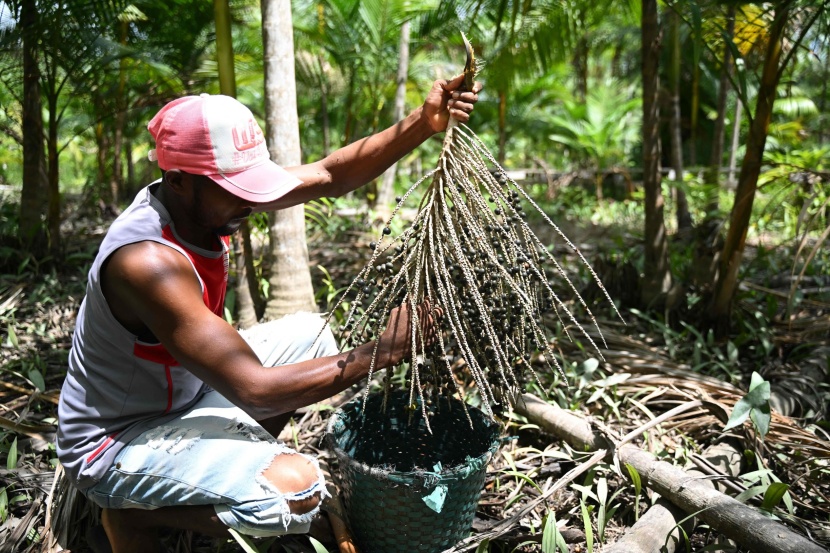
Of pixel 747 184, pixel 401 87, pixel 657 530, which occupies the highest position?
pixel 401 87

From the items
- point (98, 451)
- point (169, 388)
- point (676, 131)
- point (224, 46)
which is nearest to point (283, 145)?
point (224, 46)

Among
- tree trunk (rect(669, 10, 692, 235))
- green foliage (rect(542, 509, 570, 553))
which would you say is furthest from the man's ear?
tree trunk (rect(669, 10, 692, 235))

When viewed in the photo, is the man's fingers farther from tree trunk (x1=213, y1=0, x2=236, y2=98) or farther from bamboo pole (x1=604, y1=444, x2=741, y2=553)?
bamboo pole (x1=604, y1=444, x2=741, y2=553)

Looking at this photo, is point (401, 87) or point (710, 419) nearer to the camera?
point (710, 419)

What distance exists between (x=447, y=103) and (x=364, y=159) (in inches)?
17.1

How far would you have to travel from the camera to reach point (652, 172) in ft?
11.8

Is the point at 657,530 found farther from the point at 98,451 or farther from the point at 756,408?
the point at 98,451

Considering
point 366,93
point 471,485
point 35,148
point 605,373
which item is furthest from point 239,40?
point 471,485

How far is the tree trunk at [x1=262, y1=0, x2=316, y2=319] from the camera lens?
290cm

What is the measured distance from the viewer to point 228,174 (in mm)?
1775

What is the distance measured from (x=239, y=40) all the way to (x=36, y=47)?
5133 mm

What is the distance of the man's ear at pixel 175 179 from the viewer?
5.79ft

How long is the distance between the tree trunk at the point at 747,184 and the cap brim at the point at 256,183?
2390mm

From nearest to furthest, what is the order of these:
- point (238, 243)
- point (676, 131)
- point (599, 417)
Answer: point (599, 417), point (238, 243), point (676, 131)
